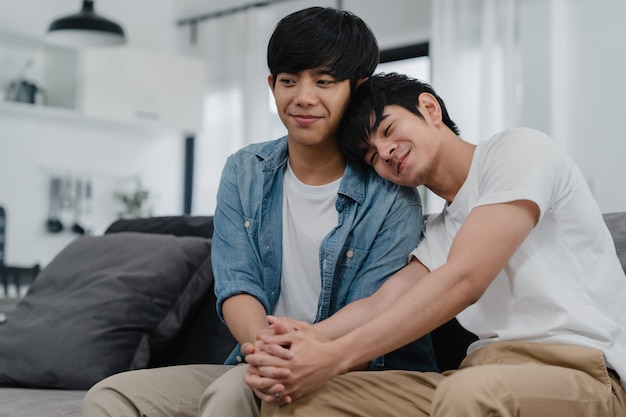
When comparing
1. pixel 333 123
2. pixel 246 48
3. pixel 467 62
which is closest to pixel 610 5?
pixel 467 62

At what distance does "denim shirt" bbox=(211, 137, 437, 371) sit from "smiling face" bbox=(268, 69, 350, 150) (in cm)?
13

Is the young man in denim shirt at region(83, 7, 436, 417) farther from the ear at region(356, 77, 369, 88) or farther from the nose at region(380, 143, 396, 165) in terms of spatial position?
the nose at region(380, 143, 396, 165)

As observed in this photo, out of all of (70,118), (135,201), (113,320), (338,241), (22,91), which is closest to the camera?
(338,241)

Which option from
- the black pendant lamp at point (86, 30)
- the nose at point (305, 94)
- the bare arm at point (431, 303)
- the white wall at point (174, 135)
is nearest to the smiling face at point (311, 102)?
the nose at point (305, 94)

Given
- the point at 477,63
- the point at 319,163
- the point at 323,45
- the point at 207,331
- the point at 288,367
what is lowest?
the point at 207,331

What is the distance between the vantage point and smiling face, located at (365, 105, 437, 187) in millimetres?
1732

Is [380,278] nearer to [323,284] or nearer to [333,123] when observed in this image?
[323,284]

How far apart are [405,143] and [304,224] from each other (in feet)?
1.09

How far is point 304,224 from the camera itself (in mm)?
1929

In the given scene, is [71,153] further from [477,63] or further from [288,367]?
[288,367]

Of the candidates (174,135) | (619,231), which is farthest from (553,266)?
(174,135)

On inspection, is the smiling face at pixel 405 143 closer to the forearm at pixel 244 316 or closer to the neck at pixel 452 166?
the neck at pixel 452 166

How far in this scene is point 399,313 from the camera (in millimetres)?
1461

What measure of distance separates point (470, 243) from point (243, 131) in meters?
4.79
